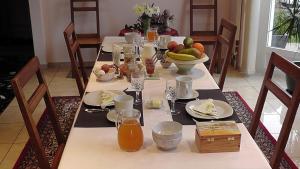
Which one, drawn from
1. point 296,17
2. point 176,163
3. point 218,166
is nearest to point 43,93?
point 176,163

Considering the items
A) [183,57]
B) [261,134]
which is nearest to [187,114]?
[183,57]

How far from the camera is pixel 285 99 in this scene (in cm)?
162

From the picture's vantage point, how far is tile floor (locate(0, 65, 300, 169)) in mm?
2701

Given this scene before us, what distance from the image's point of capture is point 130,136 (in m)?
1.34

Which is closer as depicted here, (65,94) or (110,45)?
(110,45)

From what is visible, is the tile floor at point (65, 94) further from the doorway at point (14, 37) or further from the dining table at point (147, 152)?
the dining table at point (147, 152)

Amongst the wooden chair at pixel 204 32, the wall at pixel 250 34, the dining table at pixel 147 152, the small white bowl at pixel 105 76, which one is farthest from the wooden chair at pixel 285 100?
the wooden chair at pixel 204 32

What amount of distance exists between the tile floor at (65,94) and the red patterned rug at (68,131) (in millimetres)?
67

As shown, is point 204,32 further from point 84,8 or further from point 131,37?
point 131,37

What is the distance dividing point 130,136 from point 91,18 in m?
3.32

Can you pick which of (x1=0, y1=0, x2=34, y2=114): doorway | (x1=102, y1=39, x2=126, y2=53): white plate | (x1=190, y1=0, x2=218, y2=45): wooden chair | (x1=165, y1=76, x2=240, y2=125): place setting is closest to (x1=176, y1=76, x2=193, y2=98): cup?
(x1=165, y1=76, x2=240, y2=125): place setting

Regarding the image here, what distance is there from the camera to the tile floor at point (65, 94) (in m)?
2.70

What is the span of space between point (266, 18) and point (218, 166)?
3182 mm

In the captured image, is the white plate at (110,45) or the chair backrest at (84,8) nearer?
the white plate at (110,45)
